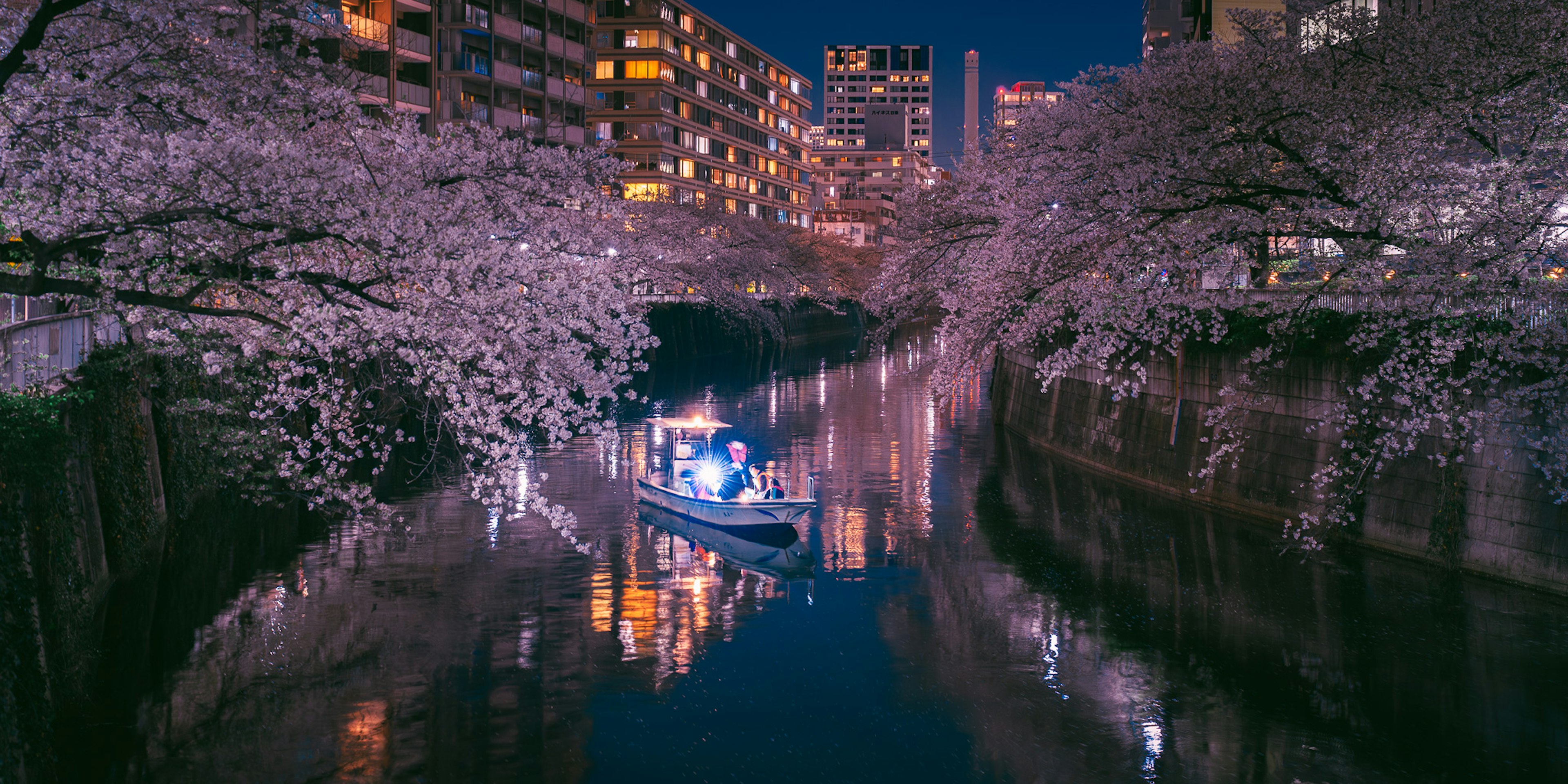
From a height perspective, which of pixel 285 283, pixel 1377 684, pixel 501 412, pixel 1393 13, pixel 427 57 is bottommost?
pixel 1377 684

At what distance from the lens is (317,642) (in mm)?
17734

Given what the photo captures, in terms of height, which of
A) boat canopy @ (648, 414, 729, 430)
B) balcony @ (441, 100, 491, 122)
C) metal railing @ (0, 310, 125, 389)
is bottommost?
boat canopy @ (648, 414, 729, 430)

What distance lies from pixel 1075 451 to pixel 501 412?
2580cm

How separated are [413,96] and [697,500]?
1811 inches

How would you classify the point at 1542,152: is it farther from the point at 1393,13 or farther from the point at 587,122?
the point at 587,122

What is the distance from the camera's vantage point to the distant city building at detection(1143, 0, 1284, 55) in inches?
2167

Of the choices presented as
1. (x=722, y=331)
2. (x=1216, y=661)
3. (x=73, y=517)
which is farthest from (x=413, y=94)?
(x=1216, y=661)

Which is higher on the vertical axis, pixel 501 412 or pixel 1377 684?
pixel 501 412

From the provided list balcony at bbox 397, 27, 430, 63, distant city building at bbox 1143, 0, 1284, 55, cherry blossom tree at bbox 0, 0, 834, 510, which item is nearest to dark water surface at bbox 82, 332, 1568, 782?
cherry blossom tree at bbox 0, 0, 834, 510

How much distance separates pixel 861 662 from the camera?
57.6 ft

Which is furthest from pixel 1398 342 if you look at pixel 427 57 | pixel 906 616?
pixel 427 57

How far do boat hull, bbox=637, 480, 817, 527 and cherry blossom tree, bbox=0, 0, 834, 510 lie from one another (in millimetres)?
9727

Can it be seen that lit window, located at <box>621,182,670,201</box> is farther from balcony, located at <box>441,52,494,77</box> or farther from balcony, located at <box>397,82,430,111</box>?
balcony, located at <box>397,82,430,111</box>

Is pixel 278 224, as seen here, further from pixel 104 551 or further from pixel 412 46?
pixel 412 46
